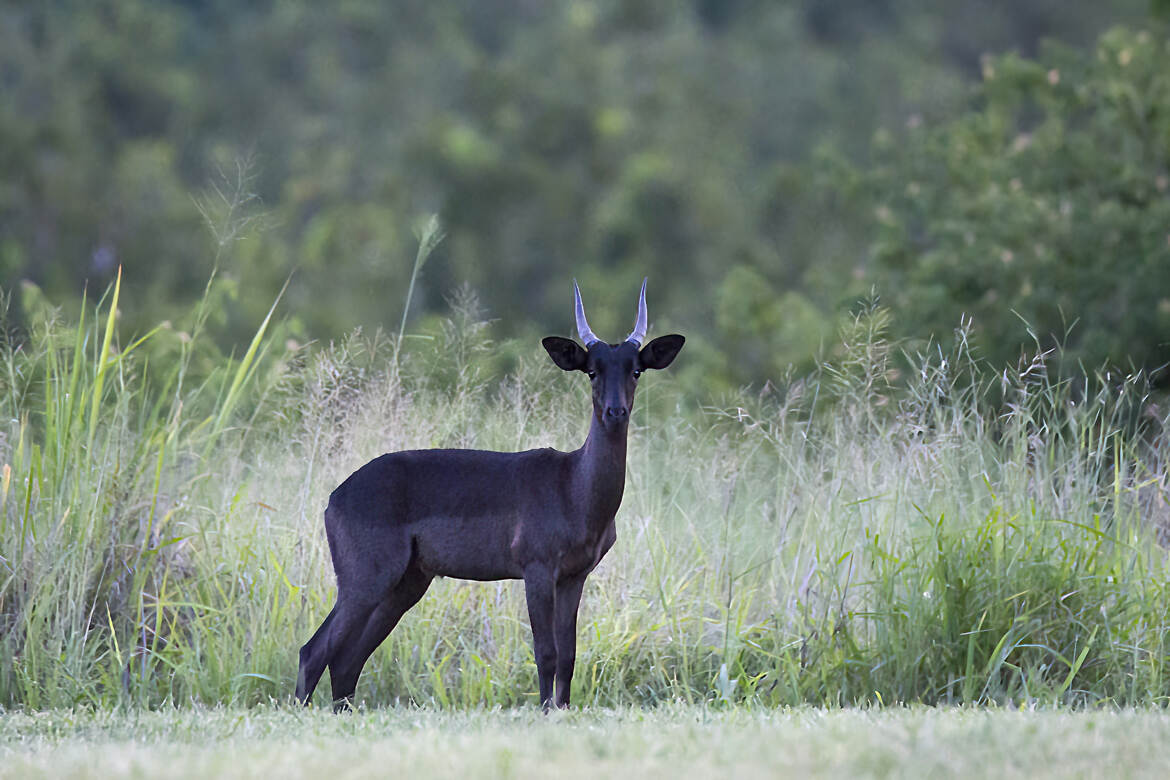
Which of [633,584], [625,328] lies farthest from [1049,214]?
[633,584]

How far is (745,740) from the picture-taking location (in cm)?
535

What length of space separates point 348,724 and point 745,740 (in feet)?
5.28

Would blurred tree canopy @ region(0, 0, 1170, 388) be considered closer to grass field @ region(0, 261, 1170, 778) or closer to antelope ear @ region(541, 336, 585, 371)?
grass field @ region(0, 261, 1170, 778)

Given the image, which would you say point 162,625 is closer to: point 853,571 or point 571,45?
point 853,571

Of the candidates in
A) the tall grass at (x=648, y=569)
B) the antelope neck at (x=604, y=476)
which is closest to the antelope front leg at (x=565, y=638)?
the antelope neck at (x=604, y=476)

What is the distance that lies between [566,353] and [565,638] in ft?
3.92

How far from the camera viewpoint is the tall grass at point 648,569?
7.26 meters

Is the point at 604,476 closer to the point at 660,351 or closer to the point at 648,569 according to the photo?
the point at 660,351

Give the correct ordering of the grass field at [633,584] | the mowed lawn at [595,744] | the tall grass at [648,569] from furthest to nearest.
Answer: the tall grass at [648,569] → the grass field at [633,584] → the mowed lawn at [595,744]

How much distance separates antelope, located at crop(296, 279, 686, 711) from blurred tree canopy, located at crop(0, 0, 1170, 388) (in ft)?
32.9

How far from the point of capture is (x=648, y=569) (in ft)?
26.8

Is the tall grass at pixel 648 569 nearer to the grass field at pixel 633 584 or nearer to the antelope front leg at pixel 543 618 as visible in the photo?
the grass field at pixel 633 584

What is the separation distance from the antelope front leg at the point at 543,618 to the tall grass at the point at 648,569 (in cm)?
84

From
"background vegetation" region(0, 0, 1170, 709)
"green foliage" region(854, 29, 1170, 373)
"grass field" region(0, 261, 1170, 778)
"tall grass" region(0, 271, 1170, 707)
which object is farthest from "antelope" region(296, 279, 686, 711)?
"green foliage" region(854, 29, 1170, 373)
